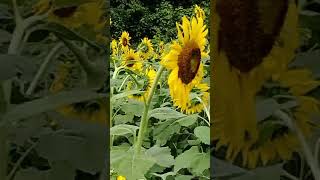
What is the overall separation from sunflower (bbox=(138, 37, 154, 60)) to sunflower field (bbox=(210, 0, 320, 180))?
27cm

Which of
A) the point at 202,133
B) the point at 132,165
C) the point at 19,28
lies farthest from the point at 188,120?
the point at 19,28

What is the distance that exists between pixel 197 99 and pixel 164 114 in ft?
0.21

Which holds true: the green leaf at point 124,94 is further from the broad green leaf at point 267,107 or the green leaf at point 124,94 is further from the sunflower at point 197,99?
the broad green leaf at point 267,107

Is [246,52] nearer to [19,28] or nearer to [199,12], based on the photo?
[199,12]

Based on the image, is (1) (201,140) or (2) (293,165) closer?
(2) (293,165)

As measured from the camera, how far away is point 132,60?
1110mm

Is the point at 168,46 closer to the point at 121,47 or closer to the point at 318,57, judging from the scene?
the point at 121,47

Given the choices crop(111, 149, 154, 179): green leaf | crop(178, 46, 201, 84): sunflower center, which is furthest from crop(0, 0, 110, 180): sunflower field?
crop(178, 46, 201, 84): sunflower center

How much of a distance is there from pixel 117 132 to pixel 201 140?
0.14 m

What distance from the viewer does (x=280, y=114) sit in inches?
32.8

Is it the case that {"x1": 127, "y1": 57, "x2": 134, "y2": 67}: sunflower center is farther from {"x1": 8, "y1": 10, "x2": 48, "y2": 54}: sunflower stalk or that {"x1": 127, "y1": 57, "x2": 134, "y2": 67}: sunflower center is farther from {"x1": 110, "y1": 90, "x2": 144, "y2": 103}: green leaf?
{"x1": 8, "y1": 10, "x2": 48, "y2": 54}: sunflower stalk

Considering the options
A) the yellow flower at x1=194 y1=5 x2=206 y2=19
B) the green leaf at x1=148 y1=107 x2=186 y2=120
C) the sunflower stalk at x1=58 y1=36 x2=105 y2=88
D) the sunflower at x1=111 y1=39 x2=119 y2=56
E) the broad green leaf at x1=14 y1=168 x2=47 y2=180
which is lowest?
the broad green leaf at x1=14 y1=168 x2=47 y2=180

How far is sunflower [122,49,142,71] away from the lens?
1.11m

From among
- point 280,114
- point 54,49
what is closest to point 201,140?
point 280,114
